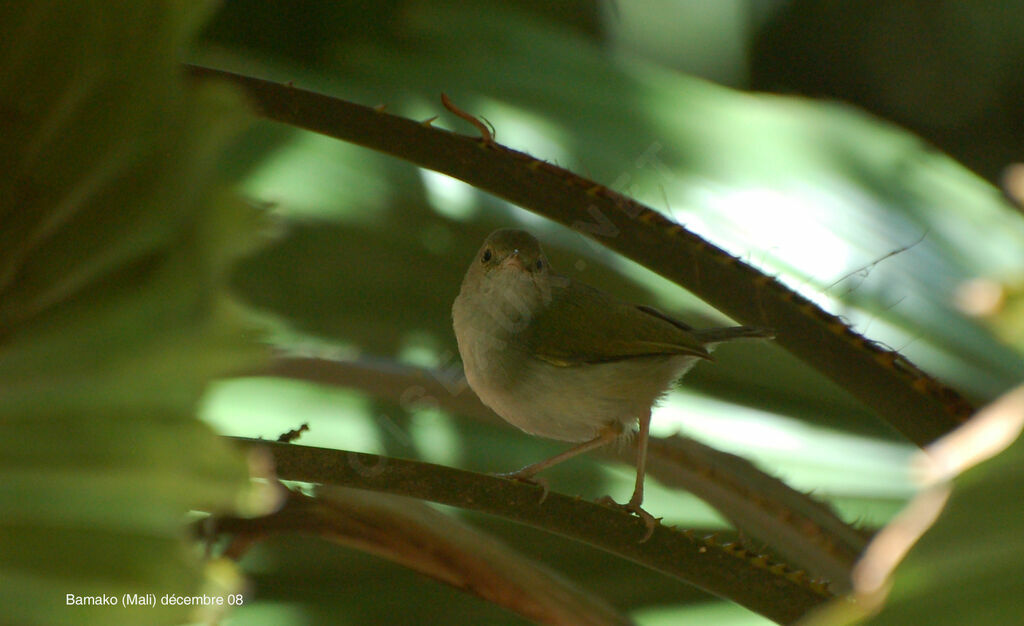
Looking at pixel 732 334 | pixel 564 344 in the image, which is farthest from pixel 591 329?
pixel 732 334

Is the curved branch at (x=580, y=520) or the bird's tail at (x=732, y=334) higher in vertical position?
the bird's tail at (x=732, y=334)

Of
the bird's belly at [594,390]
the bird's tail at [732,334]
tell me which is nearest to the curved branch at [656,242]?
the bird's tail at [732,334]

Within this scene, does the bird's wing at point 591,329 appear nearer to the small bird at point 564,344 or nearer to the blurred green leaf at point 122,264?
the small bird at point 564,344

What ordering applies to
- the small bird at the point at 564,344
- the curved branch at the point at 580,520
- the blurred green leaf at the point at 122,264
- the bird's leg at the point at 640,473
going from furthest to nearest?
the small bird at the point at 564,344, the bird's leg at the point at 640,473, the curved branch at the point at 580,520, the blurred green leaf at the point at 122,264

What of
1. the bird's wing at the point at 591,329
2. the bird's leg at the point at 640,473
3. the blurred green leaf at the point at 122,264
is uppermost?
the bird's wing at the point at 591,329

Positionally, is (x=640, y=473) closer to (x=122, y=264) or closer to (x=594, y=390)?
(x=594, y=390)
